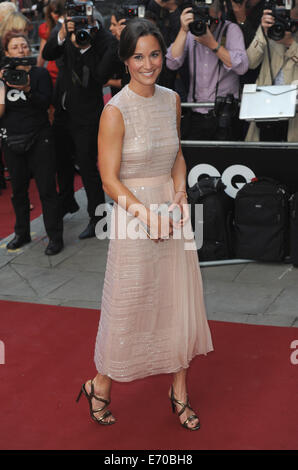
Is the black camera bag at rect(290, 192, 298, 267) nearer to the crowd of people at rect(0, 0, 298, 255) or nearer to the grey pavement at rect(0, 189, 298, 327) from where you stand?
the grey pavement at rect(0, 189, 298, 327)

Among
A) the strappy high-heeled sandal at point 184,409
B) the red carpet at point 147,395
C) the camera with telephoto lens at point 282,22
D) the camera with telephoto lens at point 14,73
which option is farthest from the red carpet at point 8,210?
the strappy high-heeled sandal at point 184,409

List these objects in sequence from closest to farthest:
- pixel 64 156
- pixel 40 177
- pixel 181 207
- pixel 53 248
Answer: pixel 181 207
pixel 40 177
pixel 53 248
pixel 64 156

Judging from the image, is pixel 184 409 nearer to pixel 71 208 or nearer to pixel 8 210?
pixel 71 208

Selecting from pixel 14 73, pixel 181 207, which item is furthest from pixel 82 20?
pixel 181 207

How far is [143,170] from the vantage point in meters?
3.27

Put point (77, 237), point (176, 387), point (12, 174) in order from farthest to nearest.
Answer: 1. point (77, 237)
2. point (12, 174)
3. point (176, 387)

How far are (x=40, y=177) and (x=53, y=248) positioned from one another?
0.64m

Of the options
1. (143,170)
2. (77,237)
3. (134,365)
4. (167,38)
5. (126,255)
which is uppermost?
(167,38)

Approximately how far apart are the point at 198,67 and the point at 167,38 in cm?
83

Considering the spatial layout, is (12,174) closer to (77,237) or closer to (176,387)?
(77,237)

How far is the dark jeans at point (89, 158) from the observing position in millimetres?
6172

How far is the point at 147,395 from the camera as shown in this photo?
385 cm

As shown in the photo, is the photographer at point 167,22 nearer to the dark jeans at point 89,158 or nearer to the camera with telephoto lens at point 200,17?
the camera with telephoto lens at point 200,17

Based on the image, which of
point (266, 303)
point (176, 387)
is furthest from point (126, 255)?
point (266, 303)
